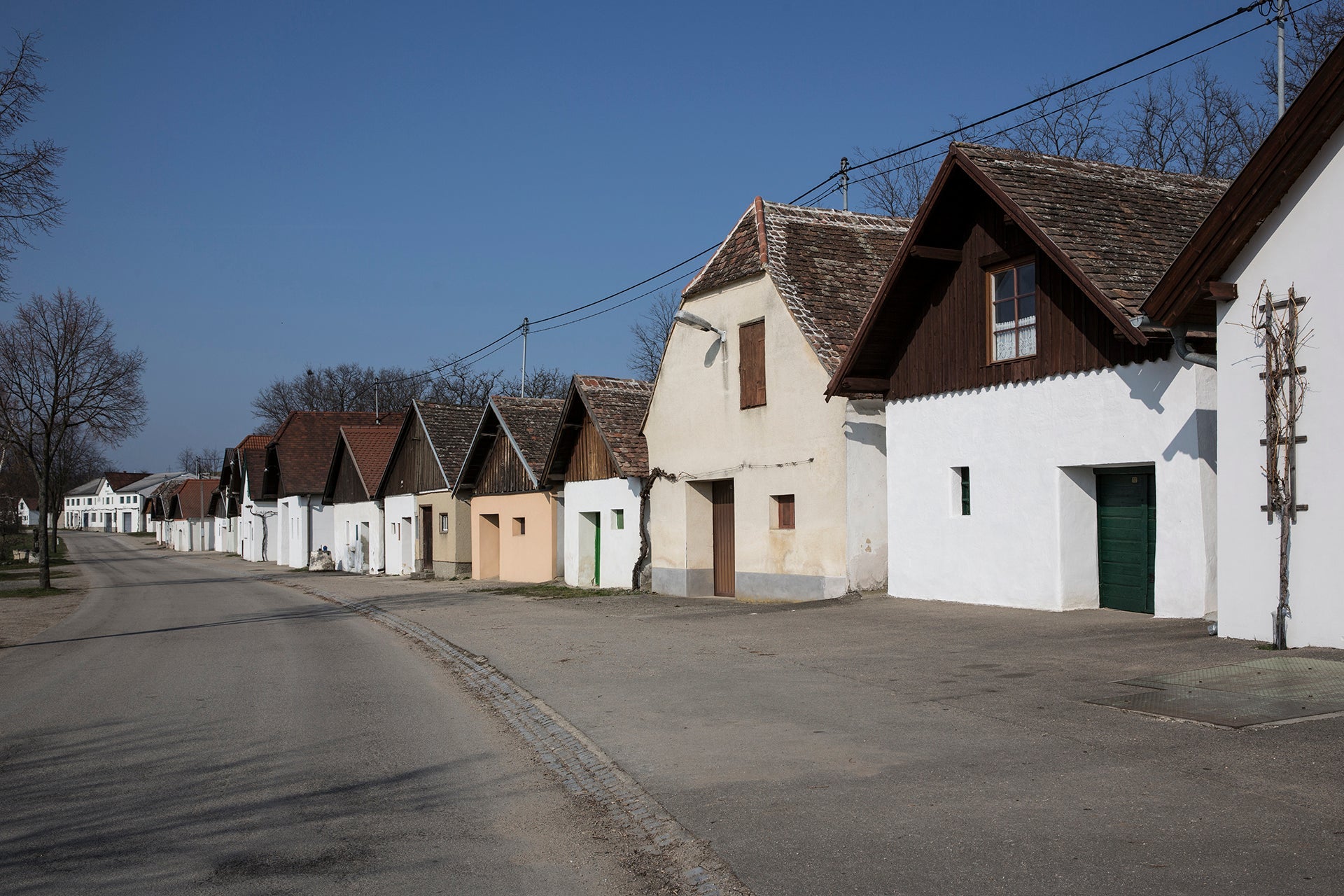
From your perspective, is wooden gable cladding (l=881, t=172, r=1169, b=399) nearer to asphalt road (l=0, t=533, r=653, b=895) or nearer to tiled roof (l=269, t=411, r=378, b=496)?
asphalt road (l=0, t=533, r=653, b=895)

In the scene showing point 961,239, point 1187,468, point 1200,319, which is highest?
point 961,239

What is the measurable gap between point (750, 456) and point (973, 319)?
616 cm

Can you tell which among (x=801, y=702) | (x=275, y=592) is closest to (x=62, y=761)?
(x=801, y=702)

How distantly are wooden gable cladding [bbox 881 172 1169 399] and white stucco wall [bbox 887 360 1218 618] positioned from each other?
0.23 metres

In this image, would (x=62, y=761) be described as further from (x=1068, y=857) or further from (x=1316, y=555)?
(x=1316, y=555)

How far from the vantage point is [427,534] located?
134 ft

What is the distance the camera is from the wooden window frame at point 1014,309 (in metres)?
15.5

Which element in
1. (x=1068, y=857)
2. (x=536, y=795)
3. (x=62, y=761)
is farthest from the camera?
(x=62, y=761)

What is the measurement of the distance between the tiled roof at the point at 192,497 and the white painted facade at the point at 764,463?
3211 inches

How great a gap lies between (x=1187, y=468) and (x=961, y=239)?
17.1ft

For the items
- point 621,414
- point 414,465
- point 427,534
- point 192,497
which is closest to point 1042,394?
point 621,414

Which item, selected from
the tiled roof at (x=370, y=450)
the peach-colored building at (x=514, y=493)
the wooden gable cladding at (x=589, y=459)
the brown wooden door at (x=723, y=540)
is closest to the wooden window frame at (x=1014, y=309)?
the brown wooden door at (x=723, y=540)

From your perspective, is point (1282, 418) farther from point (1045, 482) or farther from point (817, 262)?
point (817, 262)

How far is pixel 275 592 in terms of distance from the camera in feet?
110
